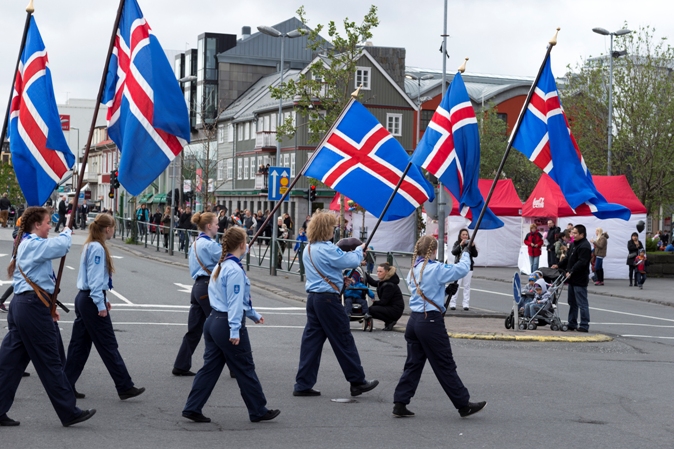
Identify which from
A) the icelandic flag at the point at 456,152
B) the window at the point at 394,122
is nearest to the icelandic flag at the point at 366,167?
the icelandic flag at the point at 456,152

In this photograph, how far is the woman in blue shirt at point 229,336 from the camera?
8.18 metres

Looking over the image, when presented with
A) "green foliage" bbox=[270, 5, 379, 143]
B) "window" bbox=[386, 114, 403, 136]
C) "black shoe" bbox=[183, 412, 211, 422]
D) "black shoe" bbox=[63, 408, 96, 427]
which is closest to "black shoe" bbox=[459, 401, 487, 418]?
"black shoe" bbox=[183, 412, 211, 422]

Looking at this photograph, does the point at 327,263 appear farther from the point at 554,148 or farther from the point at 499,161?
the point at 499,161

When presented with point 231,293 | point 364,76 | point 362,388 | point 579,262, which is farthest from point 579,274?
point 364,76

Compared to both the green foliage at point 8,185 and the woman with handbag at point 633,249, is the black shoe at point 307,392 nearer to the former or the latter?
the woman with handbag at point 633,249

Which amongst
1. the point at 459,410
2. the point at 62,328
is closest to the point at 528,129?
the point at 459,410

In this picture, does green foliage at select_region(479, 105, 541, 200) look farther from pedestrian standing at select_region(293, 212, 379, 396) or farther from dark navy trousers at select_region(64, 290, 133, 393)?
dark navy trousers at select_region(64, 290, 133, 393)

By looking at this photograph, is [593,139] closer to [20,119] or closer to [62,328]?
[62,328]

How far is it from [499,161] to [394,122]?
10.3 m

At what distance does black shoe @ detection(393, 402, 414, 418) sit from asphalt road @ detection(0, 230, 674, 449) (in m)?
0.11

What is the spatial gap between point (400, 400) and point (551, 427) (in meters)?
1.33

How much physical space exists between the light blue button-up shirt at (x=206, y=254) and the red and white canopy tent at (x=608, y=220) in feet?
74.6

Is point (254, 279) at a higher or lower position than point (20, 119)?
lower

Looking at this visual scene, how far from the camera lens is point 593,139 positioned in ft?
136
